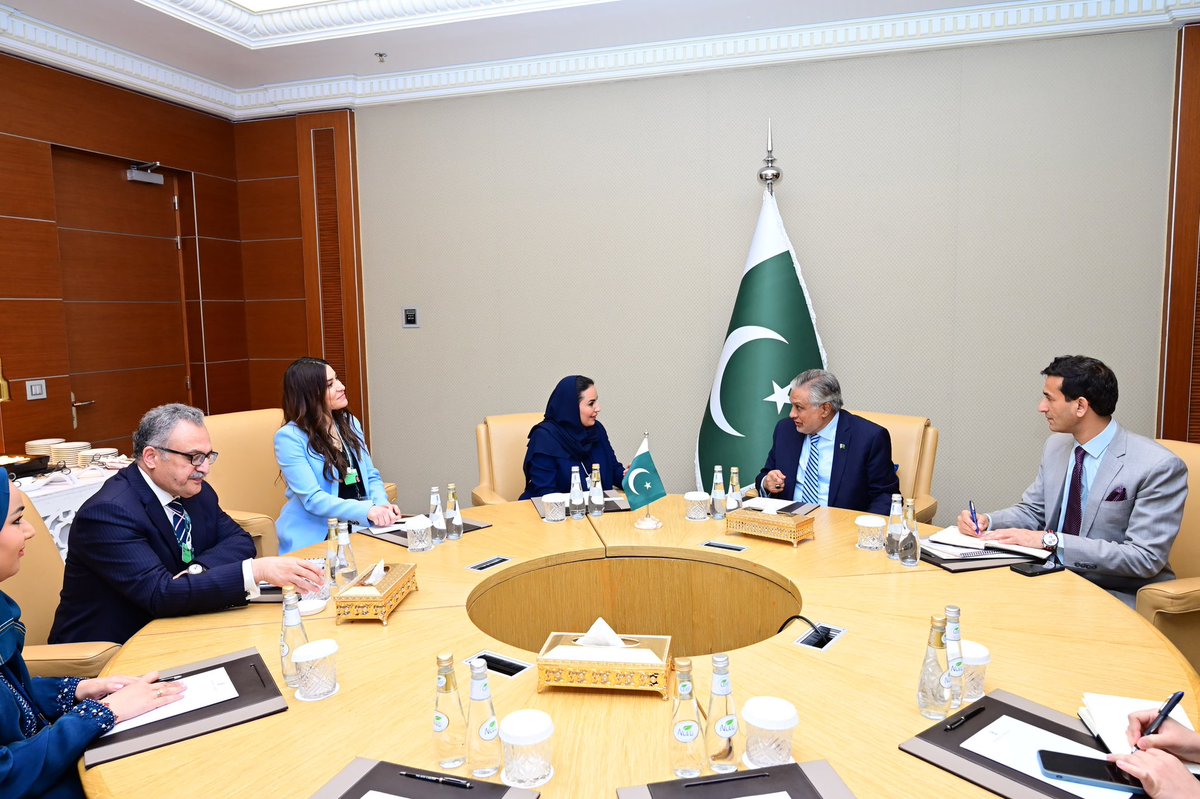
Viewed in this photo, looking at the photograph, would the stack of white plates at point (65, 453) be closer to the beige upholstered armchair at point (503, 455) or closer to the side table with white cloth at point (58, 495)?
the side table with white cloth at point (58, 495)

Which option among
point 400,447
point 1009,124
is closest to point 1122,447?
point 1009,124

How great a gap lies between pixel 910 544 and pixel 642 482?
961 millimetres

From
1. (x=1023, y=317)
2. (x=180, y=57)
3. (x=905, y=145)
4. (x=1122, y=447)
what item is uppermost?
(x=180, y=57)

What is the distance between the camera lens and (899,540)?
241 cm

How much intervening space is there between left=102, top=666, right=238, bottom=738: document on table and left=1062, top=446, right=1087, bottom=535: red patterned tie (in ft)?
8.69

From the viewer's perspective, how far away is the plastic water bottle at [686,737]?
1339 millimetres

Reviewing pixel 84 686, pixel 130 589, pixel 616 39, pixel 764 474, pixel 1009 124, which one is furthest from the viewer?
pixel 616 39

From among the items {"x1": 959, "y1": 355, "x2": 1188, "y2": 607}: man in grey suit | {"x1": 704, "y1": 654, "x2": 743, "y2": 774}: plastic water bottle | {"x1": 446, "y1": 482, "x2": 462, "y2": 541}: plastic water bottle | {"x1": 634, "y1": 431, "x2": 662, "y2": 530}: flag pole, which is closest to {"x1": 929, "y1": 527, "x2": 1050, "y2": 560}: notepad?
{"x1": 959, "y1": 355, "x2": 1188, "y2": 607}: man in grey suit

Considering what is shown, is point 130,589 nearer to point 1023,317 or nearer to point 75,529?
point 75,529

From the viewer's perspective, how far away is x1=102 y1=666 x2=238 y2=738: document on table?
1.53m

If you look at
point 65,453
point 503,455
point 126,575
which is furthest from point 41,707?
point 65,453

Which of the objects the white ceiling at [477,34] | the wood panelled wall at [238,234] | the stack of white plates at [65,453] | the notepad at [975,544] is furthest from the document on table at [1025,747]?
the wood panelled wall at [238,234]

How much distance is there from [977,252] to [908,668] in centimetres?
338

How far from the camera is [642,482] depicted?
2893 mm
